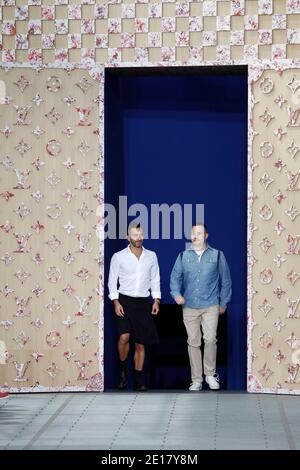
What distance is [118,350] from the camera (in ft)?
34.7

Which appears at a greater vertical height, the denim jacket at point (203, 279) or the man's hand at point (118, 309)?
the denim jacket at point (203, 279)

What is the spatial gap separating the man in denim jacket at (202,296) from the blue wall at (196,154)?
1.25ft

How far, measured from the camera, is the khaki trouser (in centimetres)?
1043

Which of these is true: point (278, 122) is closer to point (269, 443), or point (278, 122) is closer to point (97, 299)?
point (97, 299)

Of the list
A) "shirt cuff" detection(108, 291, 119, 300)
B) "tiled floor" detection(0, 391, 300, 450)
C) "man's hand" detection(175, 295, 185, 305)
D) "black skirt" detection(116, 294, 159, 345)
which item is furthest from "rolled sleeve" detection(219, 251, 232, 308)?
"shirt cuff" detection(108, 291, 119, 300)

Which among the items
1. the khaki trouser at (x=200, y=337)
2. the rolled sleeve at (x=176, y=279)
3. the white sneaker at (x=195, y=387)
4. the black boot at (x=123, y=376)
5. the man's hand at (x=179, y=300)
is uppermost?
the rolled sleeve at (x=176, y=279)

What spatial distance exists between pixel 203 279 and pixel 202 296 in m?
0.15

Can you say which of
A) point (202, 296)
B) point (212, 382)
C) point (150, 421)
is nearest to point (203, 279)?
point (202, 296)

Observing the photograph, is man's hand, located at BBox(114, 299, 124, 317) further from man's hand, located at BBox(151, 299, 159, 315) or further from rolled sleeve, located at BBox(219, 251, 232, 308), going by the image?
rolled sleeve, located at BBox(219, 251, 232, 308)

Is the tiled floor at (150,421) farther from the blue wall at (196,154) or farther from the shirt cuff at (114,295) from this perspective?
the blue wall at (196,154)

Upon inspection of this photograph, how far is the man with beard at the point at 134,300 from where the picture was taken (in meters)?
10.4

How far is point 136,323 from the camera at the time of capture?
10375mm

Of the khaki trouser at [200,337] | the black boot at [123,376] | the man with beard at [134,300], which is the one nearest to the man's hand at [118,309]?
the man with beard at [134,300]

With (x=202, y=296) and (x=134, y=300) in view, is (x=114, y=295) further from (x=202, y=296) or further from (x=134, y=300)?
(x=202, y=296)
